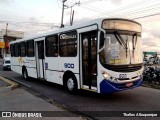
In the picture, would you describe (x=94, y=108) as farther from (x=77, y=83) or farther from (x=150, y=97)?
(x=150, y=97)

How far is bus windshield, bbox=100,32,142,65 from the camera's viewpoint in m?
9.54

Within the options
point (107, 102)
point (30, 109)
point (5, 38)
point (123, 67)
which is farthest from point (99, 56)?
point (5, 38)

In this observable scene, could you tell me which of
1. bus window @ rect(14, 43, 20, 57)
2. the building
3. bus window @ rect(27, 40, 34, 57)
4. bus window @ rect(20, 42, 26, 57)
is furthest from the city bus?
the building

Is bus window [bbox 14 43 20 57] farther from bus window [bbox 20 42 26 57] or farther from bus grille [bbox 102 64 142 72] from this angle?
bus grille [bbox 102 64 142 72]

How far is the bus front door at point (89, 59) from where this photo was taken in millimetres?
10031

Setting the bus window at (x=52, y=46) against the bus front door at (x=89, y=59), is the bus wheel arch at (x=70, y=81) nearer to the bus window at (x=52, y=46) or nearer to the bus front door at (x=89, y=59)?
the bus front door at (x=89, y=59)

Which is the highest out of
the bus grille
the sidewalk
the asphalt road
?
the bus grille

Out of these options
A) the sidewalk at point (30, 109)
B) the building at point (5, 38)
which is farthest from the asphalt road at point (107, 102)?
the building at point (5, 38)

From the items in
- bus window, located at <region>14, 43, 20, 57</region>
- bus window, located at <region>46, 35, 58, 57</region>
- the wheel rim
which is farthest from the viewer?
bus window, located at <region>14, 43, 20, 57</region>

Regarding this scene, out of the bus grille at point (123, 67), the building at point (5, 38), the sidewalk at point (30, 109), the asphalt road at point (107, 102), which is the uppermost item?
the building at point (5, 38)

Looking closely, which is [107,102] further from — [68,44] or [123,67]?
[68,44]

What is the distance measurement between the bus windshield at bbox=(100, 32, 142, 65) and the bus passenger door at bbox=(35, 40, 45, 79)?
612 centimetres

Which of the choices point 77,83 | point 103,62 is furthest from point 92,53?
point 77,83

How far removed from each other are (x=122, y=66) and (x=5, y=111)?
14.6 feet
